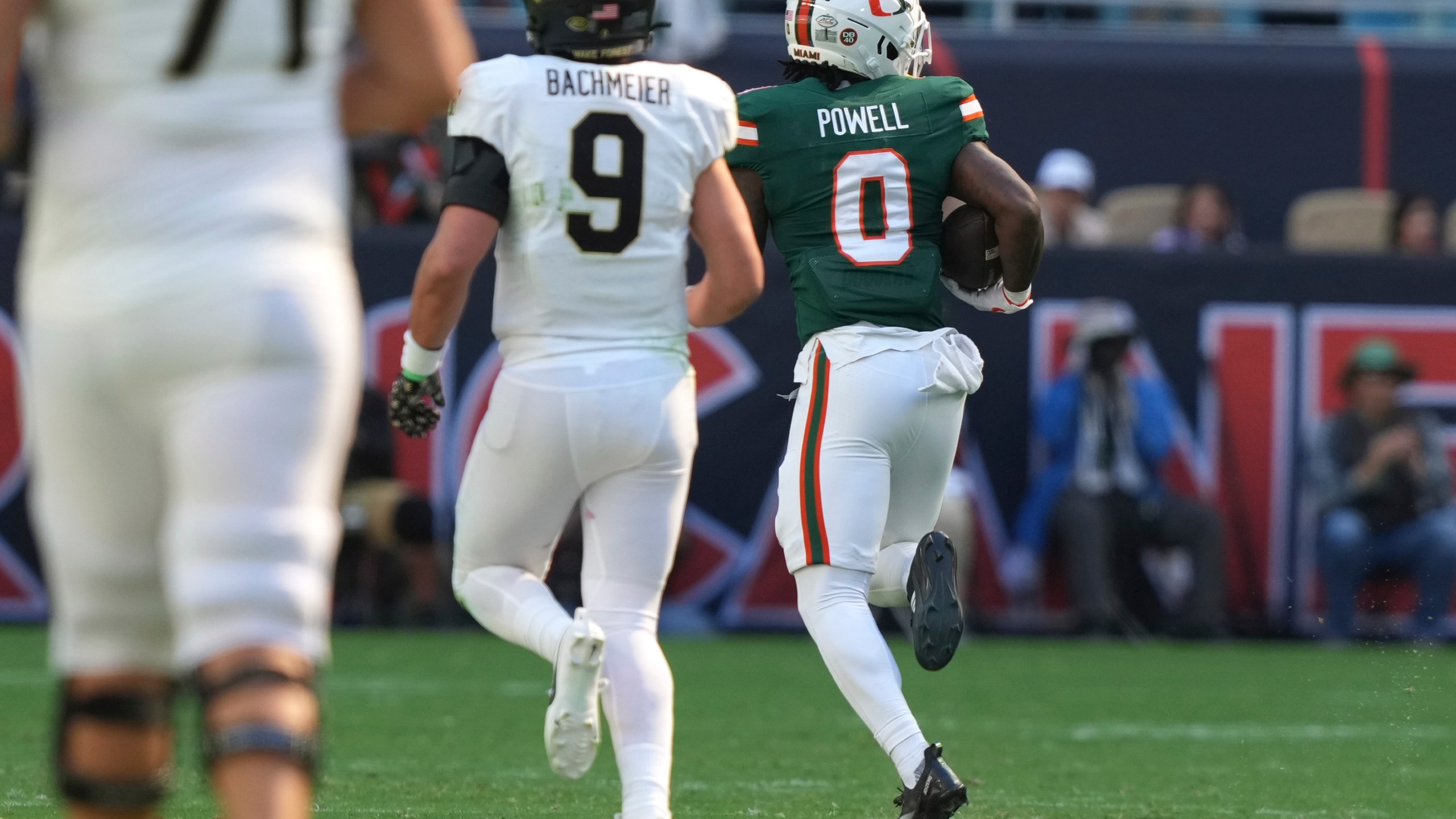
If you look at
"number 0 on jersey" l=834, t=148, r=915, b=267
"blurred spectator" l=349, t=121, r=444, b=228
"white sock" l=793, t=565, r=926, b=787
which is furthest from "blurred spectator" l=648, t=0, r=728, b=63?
"white sock" l=793, t=565, r=926, b=787

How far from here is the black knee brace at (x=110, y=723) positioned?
2.75 meters

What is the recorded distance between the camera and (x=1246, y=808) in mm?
5230

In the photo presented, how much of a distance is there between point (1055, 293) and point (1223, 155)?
2892mm

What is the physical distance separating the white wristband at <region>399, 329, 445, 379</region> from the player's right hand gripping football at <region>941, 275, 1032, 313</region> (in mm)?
1332

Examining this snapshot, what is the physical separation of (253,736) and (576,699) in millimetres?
1452

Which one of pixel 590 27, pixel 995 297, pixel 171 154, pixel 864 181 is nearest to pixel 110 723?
pixel 171 154

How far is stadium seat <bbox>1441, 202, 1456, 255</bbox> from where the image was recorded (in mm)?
11930

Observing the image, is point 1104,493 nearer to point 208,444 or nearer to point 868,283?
point 868,283

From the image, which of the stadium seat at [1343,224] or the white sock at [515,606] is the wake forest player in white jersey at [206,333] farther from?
the stadium seat at [1343,224]

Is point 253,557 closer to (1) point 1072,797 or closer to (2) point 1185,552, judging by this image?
(1) point 1072,797

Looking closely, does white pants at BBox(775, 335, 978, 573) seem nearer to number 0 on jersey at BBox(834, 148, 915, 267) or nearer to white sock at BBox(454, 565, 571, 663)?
number 0 on jersey at BBox(834, 148, 915, 267)

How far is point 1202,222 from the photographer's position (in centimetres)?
1155

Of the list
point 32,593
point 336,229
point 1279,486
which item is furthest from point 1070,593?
point 336,229

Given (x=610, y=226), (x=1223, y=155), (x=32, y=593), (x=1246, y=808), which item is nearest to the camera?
(x=610, y=226)
